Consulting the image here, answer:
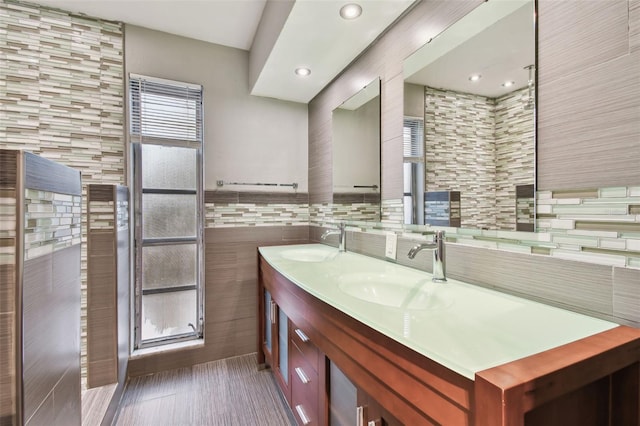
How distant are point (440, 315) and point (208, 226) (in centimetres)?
198

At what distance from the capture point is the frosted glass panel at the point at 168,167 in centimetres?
224

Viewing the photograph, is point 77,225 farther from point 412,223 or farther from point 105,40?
point 105,40

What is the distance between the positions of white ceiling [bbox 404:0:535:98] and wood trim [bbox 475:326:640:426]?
81 centimetres

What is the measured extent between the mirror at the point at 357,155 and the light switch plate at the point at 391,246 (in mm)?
224

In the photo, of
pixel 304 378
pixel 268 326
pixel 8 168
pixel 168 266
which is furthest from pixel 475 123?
pixel 168 266

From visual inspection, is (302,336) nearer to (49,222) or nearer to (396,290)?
(396,290)

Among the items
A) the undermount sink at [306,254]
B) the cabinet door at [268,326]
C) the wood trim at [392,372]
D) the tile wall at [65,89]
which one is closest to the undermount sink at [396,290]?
the wood trim at [392,372]

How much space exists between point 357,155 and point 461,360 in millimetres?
1581

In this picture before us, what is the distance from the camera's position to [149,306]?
227cm

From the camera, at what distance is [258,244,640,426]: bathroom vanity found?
52 cm

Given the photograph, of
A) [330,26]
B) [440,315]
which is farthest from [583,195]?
[330,26]

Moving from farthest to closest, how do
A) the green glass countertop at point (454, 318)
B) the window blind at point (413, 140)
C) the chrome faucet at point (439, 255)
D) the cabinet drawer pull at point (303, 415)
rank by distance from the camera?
1. the window blind at point (413, 140)
2. the cabinet drawer pull at point (303, 415)
3. the chrome faucet at point (439, 255)
4. the green glass countertop at point (454, 318)

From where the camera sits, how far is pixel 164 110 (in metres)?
2.22

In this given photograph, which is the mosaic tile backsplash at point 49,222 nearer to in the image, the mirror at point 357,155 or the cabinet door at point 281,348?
the cabinet door at point 281,348
